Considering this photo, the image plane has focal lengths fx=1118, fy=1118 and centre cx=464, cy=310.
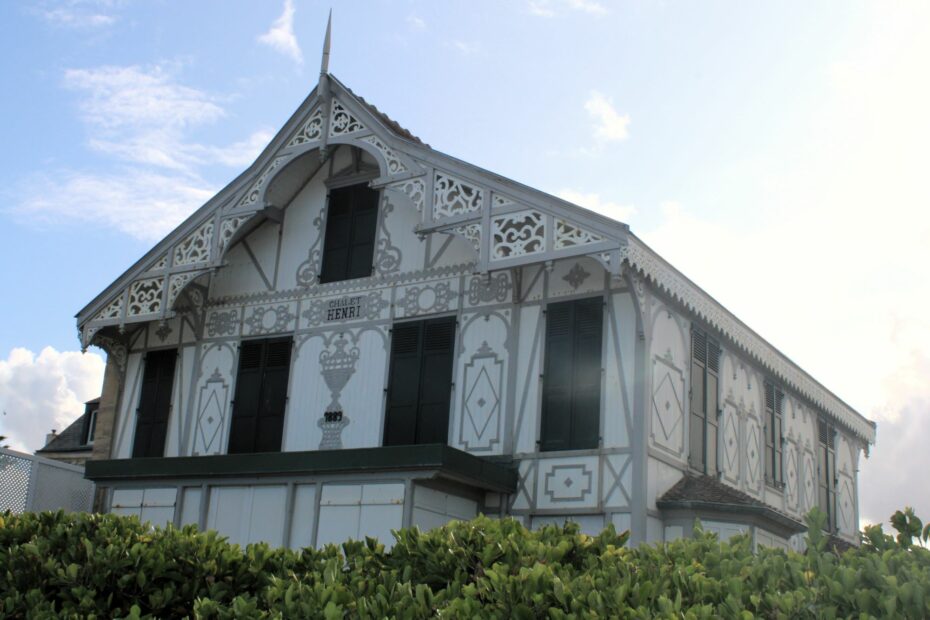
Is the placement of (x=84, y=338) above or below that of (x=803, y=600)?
above

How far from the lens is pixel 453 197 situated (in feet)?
59.4

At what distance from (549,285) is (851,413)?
12.2m

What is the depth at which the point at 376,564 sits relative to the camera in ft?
27.6

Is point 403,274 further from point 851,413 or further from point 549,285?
point 851,413

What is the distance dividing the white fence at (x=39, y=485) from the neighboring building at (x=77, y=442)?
24.4 ft

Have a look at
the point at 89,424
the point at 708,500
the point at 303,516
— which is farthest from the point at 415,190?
the point at 89,424

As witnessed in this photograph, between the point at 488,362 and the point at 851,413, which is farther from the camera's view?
the point at 851,413

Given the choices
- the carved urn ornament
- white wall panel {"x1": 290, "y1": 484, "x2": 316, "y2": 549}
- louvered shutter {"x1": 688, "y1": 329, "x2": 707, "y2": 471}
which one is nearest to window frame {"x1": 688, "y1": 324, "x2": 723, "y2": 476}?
louvered shutter {"x1": 688, "y1": 329, "x2": 707, "y2": 471}

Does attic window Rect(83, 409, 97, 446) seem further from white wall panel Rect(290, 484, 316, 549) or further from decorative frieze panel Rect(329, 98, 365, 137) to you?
white wall panel Rect(290, 484, 316, 549)

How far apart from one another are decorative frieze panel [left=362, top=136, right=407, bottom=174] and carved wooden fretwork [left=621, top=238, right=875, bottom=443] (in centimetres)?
447

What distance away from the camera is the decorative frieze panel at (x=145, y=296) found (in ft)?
A: 68.5

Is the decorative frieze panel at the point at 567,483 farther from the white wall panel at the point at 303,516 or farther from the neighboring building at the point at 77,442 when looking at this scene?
the neighboring building at the point at 77,442

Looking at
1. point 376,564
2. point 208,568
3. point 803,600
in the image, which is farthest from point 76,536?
point 803,600

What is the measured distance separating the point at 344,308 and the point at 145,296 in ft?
13.1
